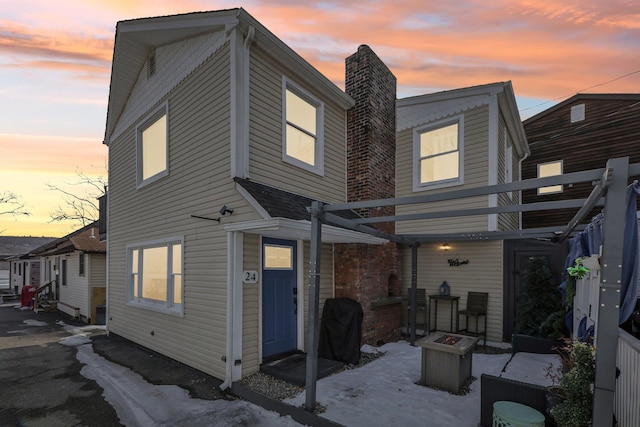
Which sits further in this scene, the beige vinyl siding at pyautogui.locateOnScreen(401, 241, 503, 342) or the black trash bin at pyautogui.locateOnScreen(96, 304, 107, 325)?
the black trash bin at pyautogui.locateOnScreen(96, 304, 107, 325)

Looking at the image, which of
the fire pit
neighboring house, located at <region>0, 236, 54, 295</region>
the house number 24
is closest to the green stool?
the fire pit

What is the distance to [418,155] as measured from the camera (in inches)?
392

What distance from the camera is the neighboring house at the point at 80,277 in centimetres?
1291

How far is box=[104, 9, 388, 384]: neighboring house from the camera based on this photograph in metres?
6.20

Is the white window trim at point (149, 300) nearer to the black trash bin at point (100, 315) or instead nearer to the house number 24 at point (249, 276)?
the house number 24 at point (249, 276)

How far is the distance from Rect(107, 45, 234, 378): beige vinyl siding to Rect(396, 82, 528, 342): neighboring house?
18.5 ft

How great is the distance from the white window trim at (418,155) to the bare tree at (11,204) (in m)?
32.1

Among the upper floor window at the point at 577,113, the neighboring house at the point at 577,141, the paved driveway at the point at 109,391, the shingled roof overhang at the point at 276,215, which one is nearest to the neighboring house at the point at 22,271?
the paved driveway at the point at 109,391

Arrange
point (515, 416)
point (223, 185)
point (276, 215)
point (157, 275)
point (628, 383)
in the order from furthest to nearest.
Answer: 1. point (157, 275)
2. point (223, 185)
3. point (276, 215)
4. point (515, 416)
5. point (628, 383)

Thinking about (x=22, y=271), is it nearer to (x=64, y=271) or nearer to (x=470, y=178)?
(x=64, y=271)

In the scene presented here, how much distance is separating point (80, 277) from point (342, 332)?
12.2 metres

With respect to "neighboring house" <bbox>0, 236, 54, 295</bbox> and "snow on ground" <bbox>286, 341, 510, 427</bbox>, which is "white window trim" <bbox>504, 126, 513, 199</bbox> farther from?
Result: "neighboring house" <bbox>0, 236, 54, 295</bbox>

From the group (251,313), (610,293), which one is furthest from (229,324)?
(610,293)

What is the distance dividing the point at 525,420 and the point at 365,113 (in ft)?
23.7
